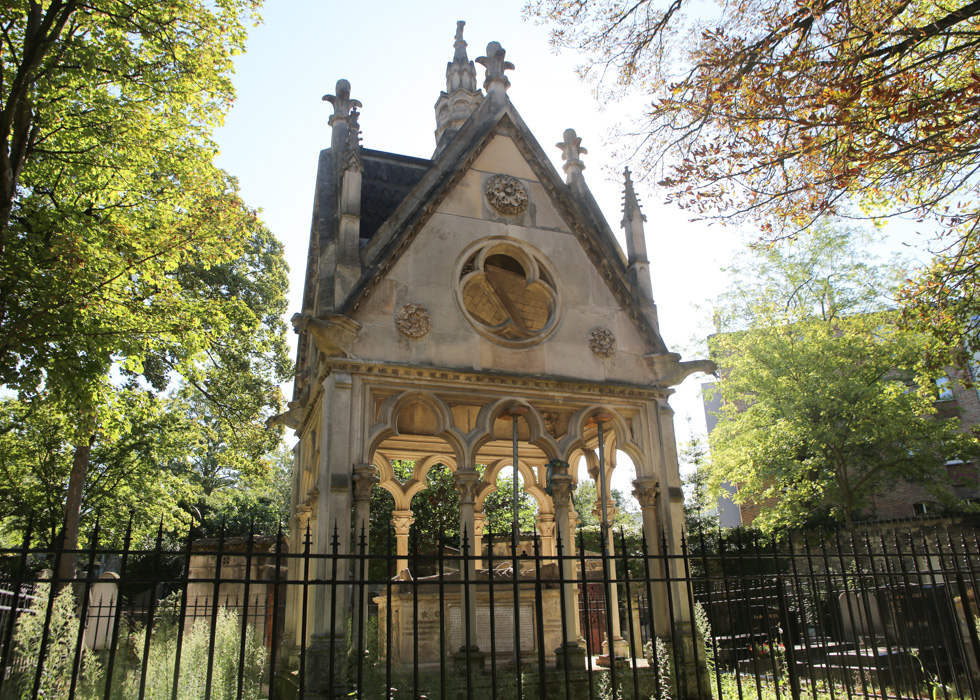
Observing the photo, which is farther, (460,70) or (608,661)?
(460,70)

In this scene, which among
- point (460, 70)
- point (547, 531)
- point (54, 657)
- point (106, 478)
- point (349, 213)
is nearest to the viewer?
point (54, 657)

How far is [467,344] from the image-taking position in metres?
11.1

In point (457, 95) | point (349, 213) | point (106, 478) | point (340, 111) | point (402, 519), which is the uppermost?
point (457, 95)

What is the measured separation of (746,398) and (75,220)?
75.3 ft

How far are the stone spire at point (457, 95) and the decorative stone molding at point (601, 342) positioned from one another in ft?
25.3

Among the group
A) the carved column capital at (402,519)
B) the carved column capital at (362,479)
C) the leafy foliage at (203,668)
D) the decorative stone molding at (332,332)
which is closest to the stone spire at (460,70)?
the decorative stone molding at (332,332)

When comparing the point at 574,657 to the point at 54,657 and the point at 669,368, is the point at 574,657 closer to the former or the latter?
the point at 669,368

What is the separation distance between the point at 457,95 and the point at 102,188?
9.99 meters

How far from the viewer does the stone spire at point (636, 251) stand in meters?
12.9

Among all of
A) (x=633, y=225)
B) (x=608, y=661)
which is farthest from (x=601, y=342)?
(x=608, y=661)

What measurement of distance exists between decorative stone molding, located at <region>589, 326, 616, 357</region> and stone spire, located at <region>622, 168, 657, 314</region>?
1095 mm

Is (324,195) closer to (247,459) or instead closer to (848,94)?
(848,94)

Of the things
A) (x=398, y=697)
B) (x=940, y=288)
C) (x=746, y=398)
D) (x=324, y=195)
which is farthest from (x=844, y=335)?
(x=398, y=697)

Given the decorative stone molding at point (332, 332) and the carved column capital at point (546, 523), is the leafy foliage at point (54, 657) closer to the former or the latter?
the decorative stone molding at point (332, 332)
